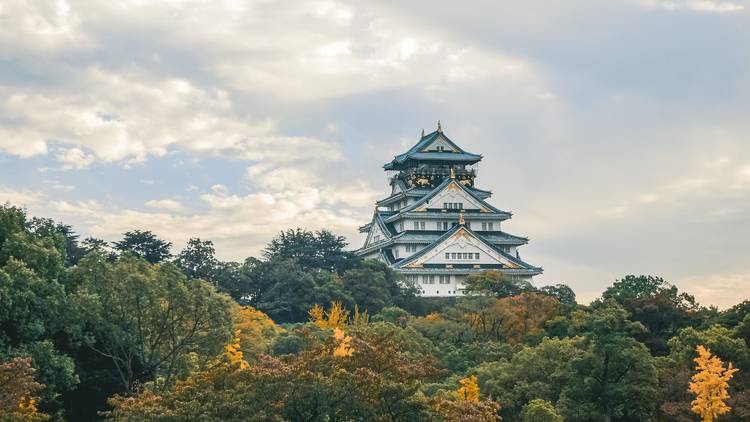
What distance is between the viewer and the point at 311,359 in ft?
83.8

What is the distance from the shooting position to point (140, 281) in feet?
109

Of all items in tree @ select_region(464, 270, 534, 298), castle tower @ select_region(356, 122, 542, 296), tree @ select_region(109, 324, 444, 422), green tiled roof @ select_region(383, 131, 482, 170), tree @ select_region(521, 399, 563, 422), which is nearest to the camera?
tree @ select_region(109, 324, 444, 422)

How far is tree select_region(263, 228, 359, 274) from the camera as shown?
70938 millimetres

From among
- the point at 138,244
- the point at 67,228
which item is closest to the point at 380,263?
the point at 138,244

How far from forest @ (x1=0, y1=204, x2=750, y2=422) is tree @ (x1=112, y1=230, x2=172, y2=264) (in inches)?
388

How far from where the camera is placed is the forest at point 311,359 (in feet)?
81.7

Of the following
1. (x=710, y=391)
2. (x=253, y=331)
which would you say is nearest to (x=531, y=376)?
(x=710, y=391)

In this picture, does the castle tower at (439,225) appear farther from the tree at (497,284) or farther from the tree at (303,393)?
the tree at (303,393)

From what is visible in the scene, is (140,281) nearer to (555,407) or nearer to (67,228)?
(555,407)

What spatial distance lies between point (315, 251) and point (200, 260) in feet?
45.8

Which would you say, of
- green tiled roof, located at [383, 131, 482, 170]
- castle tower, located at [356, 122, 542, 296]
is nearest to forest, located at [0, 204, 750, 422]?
castle tower, located at [356, 122, 542, 296]

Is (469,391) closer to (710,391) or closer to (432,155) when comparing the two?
(710,391)

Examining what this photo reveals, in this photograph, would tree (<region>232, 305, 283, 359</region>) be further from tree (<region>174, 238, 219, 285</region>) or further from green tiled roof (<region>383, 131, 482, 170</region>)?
green tiled roof (<region>383, 131, 482, 170</region>)

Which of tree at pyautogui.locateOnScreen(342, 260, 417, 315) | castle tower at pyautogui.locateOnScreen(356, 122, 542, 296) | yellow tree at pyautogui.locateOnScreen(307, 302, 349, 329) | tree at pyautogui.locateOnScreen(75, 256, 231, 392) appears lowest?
tree at pyautogui.locateOnScreen(75, 256, 231, 392)
